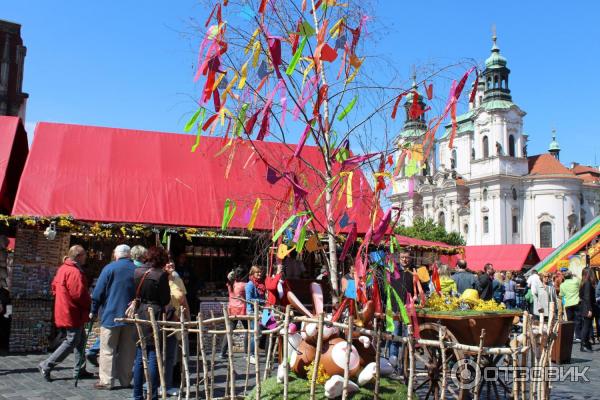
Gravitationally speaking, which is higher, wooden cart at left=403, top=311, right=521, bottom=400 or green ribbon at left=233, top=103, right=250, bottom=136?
green ribbon at left=233, top=103, right=250, bottom=136

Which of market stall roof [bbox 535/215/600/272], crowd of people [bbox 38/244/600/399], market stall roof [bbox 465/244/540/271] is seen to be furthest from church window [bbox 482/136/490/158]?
crowd of people [bbox 38/244/600/399]

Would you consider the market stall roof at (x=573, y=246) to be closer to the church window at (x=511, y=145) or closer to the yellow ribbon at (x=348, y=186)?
the yellow ribbon at (x=348, y=186)

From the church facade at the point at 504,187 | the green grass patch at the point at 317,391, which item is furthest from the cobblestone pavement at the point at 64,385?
the church facade at the point at 504,187

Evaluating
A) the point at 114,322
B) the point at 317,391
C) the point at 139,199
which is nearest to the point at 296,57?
the point at 317,391

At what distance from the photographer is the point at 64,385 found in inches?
297

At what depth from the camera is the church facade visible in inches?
2680

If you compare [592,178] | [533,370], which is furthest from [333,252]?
[592,178]

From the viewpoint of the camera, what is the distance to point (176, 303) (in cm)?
722

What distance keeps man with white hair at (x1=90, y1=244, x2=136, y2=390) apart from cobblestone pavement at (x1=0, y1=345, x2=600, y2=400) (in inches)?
9.8

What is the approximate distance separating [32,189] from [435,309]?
8.48 metres

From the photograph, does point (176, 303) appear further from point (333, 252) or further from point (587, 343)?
point (587, 343)

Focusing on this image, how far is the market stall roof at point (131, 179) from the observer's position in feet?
37.2

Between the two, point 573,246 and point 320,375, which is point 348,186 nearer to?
point 320,375

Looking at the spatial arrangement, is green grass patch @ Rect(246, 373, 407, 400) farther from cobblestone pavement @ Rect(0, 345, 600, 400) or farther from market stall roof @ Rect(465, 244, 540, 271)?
market stall roof @ Rect(465, 244, 540, 271)
